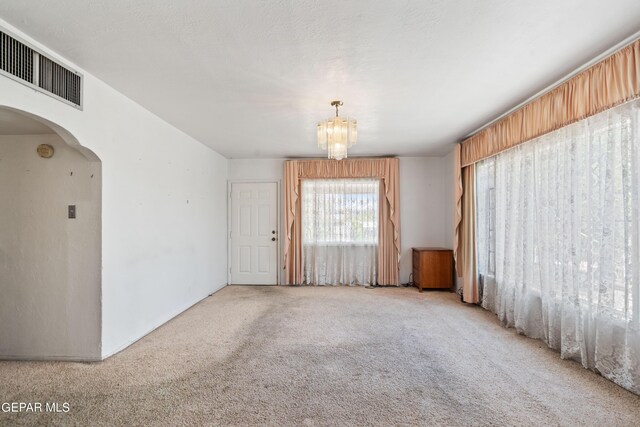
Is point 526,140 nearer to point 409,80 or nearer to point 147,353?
point 409,80

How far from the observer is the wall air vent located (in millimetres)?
1734

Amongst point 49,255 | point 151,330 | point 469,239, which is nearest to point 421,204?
point 469,239

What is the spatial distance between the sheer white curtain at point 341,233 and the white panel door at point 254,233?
629 mm

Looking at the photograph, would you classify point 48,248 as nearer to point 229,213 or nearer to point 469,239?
point 229,213

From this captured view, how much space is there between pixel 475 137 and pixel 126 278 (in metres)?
4.43

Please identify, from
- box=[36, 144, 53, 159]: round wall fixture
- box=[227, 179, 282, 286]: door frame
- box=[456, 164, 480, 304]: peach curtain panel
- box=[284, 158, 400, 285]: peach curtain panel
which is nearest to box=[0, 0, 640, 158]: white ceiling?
box=[36, 144, 53, 159]: round wall fixture

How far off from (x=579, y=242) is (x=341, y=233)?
134 inches

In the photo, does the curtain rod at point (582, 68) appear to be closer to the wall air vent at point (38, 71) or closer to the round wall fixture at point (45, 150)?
the wall air vent at point (38, 71)

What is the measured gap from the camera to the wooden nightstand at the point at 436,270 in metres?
4.77

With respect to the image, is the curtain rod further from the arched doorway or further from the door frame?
the arched doorway

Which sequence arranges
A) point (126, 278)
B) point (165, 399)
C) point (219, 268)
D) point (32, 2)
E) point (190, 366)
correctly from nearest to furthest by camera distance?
point (32, 2), point (165, 399), point (190, 366), point (126, 278), point (219, 268)

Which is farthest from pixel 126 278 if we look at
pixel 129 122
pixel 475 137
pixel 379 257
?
pixel 475 137

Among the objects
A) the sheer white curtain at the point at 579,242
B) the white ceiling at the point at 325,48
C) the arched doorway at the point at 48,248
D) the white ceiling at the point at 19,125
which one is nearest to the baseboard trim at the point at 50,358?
the arched doorway at the point at 48,248

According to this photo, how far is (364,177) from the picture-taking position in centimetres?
524
